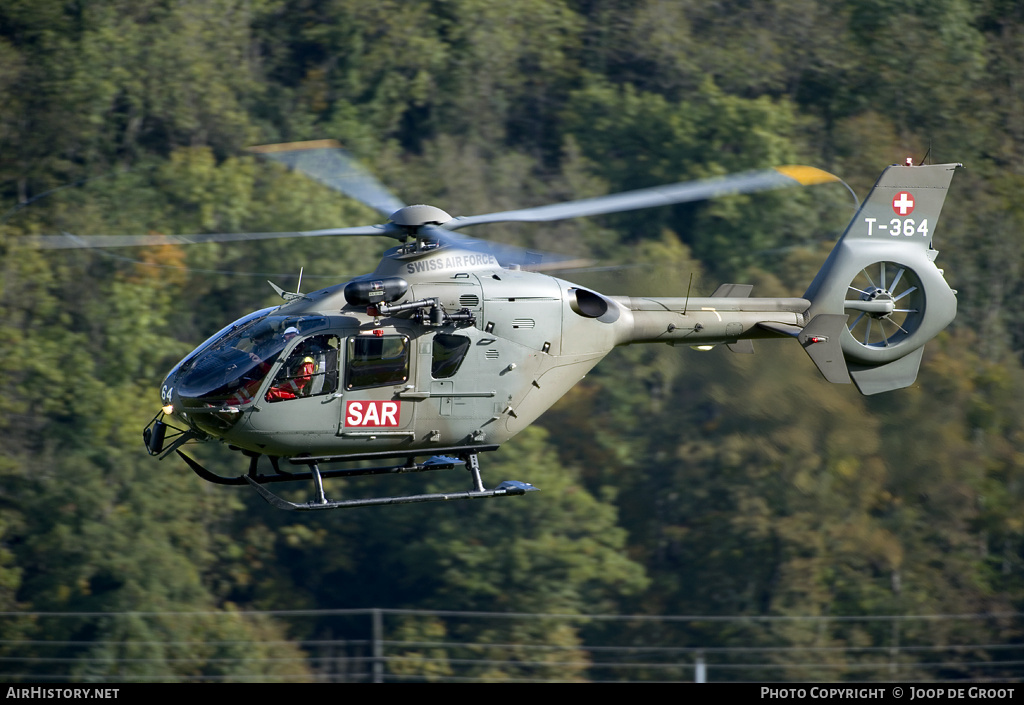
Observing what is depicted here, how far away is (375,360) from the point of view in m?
10.3

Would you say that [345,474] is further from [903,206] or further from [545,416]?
[545,416]

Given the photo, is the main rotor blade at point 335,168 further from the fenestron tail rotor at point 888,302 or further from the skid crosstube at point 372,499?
the fenestron tail rotor at point 888,302

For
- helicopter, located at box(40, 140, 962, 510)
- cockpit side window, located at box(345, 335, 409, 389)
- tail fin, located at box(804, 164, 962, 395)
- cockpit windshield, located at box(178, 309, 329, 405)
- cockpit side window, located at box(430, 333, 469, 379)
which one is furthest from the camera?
tail fin, located at box(804, 164, 962, 395)

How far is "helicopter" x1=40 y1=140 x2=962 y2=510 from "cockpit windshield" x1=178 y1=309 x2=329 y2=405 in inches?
0.5

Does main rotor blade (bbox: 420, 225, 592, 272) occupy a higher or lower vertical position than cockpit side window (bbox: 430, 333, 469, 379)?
higher

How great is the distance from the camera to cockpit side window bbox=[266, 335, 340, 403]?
10.1 metres

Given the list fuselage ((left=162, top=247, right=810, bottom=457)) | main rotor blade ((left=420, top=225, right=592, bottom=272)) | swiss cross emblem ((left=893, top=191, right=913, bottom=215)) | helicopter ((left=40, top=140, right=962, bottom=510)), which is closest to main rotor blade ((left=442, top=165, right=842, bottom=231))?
helicopter ((left=40, top=140, right=962, bottom=510))

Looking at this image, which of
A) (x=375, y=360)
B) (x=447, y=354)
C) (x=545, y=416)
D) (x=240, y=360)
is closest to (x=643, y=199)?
(x=447, y=354)

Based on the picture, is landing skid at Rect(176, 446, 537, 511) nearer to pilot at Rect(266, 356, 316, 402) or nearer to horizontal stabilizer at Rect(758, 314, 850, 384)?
pilot at Rect(266, 356, 316, 402)

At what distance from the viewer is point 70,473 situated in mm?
27156

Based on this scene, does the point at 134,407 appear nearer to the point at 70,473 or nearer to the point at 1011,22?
the point at 70,473

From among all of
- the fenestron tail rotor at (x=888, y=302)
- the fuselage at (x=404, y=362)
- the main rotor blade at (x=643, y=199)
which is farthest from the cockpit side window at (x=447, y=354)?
the fenestron tail rotor at (x=888, y=302)

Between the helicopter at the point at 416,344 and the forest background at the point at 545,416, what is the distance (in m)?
9.10
